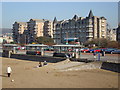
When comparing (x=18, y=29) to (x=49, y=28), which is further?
(x=18, y=29)

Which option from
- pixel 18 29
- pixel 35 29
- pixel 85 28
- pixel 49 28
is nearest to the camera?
pixel 85 28

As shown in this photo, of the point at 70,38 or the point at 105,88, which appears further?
the point at 70,38

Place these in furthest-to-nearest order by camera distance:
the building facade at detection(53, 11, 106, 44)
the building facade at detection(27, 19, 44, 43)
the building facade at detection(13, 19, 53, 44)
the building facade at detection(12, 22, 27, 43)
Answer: the building facade at detection(12, 22, 27, 43) → the building facade at detection(27, 19, 44, 43) → the building facade at detection(13, 19, 53, 44) → the building facade at detection(53, 11, 106, 44)

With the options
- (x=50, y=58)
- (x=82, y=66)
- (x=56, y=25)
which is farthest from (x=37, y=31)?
(x=82, y=66)

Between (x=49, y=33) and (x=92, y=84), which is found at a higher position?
(x=49, y=33)

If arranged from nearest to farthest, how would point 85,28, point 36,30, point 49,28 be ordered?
point 85,28
point 49,28
point 36,30

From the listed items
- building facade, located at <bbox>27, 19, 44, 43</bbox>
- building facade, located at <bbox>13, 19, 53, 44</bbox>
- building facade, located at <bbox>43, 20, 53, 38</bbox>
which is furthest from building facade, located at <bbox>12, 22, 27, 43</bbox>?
building facade, located at <bbox>43, 20, 53, 38</bbox>

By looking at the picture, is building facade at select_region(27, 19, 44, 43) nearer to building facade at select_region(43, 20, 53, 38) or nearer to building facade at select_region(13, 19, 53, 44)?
building facade at select_region(13, 19, 53, 44)

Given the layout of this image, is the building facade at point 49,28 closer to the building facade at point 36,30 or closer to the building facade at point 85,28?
the building facade at point 36,30

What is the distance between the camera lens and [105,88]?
523 inches

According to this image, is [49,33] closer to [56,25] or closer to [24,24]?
[56,25]

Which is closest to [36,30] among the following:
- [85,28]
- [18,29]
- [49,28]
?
[49,28]

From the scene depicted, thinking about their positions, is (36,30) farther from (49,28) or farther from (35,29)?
(49,28)

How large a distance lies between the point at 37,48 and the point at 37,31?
156ft
